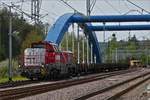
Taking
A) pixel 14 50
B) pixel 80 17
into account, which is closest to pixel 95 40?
pixel 14 50

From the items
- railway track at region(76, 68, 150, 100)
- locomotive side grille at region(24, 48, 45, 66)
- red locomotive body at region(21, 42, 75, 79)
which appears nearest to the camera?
railway track at region(76, 68, 150, 100)

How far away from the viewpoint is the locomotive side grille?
45750mm

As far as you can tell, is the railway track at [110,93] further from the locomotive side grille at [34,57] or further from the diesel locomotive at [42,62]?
the locomotive side grille at [34,57]

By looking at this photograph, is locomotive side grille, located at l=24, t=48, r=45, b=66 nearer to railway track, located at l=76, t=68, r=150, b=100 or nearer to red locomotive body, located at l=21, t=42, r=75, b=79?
red locomotive body, located at l=21, t=42, r=75, b=79

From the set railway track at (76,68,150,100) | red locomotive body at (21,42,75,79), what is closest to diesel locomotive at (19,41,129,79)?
red locomotive body at (21,42,75,79)

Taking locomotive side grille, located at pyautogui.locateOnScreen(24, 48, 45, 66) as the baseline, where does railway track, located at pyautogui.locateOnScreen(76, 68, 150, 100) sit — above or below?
below

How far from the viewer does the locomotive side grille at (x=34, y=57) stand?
45750mm

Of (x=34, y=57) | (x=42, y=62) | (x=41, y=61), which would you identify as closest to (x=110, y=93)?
(x=42, y=62)

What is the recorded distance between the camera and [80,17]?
273 feet

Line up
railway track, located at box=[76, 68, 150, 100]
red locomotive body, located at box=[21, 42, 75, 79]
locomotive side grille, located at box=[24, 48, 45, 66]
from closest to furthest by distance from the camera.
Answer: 1. railway track, located at box=[76, 68, 150, 100]
2. red locomotive body, located at box=[21, 42, 75, 79]
3. locomotive side grille, located at box=[24, 48, 45, 66]

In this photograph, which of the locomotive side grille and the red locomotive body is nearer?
the red locomotive body

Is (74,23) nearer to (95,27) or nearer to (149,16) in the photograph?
(149,16)

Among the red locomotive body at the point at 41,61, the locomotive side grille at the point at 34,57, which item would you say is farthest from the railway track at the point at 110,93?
the locomotive side grille at the point at 34,57

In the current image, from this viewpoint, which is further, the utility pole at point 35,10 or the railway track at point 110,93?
the utility pole at point 35,10
